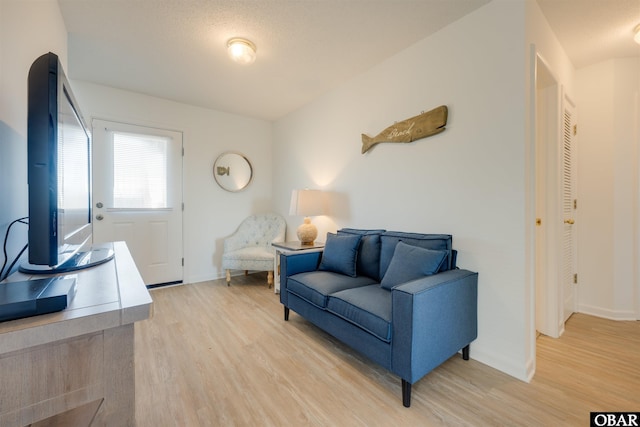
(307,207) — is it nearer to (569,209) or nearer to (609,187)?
(569,209)

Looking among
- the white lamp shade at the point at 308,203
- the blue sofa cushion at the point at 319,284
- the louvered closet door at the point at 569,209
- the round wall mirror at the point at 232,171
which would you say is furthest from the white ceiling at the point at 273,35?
the blue sofa cushion at the point at 319,284

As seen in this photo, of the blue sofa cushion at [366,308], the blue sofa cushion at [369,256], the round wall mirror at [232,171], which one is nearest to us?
the blue sofa cushion at [366,308]

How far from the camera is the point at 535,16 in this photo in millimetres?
1761

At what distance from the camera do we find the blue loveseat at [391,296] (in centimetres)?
143

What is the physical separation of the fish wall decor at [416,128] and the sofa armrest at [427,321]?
1.10 m

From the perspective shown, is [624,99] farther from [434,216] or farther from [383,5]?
[383,5]

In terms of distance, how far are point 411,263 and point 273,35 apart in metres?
2.04

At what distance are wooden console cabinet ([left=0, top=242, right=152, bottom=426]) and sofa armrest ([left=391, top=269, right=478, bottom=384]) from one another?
1163 millimetres

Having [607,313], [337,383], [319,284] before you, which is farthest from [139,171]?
[607,313]

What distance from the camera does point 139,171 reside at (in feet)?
10.9

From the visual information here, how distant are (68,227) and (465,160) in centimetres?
228

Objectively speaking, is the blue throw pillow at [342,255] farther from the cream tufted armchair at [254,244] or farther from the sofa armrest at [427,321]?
the cream tufted armchair at [254,244]

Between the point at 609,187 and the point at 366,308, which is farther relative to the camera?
the point at 609,187

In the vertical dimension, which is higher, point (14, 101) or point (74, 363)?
point (14, 101)
